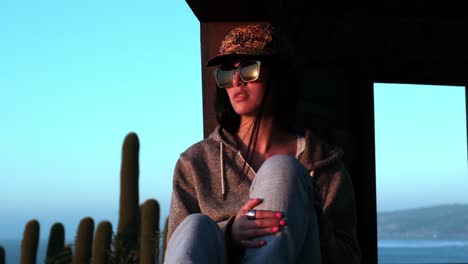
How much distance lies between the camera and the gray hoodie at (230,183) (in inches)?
75.9

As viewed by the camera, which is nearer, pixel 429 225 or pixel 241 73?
pixel 241 73

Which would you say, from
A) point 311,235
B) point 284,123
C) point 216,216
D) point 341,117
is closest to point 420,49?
point 341,117

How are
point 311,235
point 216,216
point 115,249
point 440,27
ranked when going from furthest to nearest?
1. point 115,249
2. point 440,27
3. point 216,216
4. point 311,235

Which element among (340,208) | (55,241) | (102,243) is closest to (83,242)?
(102,243)

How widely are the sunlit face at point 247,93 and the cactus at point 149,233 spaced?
579 centimetres

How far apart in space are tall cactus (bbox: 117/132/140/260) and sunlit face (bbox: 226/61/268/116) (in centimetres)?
661

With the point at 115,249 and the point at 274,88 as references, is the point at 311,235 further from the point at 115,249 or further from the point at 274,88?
the point at 115,249

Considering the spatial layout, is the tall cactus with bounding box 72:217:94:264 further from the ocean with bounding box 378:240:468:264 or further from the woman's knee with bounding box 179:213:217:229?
the ocean with bounding box 378:240:468:264

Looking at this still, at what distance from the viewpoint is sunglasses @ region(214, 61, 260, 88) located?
1918 millimetres

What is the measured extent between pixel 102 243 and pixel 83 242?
745 millimetres

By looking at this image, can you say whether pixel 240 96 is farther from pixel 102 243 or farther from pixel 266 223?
pixel 102 243

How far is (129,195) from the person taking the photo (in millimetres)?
8680

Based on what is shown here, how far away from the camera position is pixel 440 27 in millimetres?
3117

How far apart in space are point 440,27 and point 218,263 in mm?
1881
